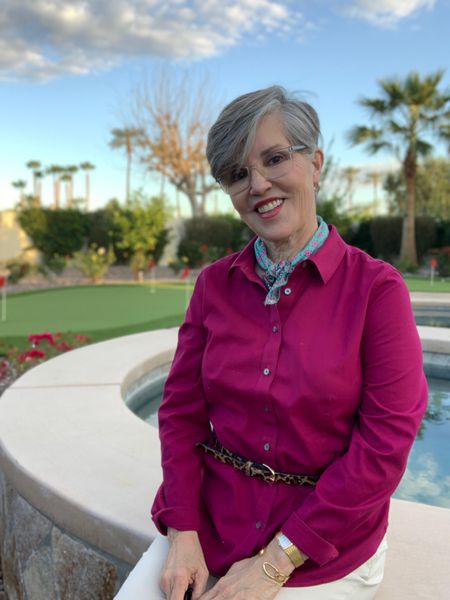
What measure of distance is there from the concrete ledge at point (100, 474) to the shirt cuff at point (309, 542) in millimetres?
373

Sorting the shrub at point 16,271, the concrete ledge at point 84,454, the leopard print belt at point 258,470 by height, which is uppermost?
the leopard print belt at point 258,470

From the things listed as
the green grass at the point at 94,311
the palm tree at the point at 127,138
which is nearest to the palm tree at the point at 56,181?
the palm tree at the point at 127,138

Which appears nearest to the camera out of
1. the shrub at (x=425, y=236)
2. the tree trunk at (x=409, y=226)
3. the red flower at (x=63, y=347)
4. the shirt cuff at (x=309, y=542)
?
the shirt cuff at (x=309, y=542)

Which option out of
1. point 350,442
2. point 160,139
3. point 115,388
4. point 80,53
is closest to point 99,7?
point 160,139

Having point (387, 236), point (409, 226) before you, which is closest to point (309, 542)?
point (409, 226)

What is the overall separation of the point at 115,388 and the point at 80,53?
4424 cm

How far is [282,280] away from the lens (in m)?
1.24

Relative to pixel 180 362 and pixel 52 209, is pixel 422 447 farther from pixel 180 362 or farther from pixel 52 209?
pixel 52 209

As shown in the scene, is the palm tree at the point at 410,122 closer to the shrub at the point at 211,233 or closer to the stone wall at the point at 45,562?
the shrub at the point at 211,233

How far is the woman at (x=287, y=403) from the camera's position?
1.10 m

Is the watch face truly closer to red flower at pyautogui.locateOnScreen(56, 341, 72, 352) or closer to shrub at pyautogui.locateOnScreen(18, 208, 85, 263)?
red flower at pyautogui.locateOnScreen(56, 341, 72, 352)

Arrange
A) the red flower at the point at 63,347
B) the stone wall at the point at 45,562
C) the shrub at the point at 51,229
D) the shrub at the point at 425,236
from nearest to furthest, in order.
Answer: the stone wall at the point at 45,562 < the red flower at the point at 63,347 < the shrub at the point at 51,229 < the shrub at the point at 425,236

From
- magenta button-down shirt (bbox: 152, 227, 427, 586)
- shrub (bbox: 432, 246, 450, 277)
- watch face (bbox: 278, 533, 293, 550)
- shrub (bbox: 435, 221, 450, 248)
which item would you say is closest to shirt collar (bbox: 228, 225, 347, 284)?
magenta button-down shirt (bbox: 152, 227, 427, 586)

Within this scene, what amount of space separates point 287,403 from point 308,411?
0.16 feet
